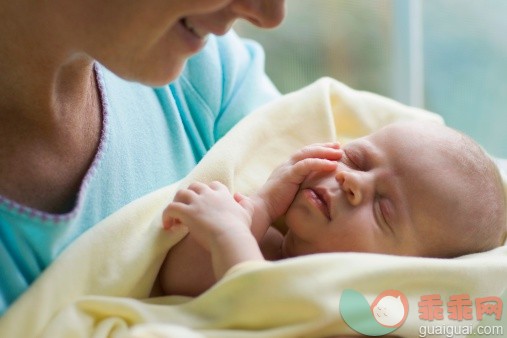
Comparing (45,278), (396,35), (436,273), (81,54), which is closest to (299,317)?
(436,273)

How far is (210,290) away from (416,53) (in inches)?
41.9

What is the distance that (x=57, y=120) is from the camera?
1.01 m

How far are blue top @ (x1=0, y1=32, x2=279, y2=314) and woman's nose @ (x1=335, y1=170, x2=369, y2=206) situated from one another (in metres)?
0.24

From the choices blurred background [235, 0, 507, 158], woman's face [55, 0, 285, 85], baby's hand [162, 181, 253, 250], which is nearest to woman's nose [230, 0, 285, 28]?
woman's face [55, 0, 285, 85]

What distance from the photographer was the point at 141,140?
1131 mm

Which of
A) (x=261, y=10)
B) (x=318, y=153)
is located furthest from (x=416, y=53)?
(x=261, y=10)

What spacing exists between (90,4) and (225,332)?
0.39 metres

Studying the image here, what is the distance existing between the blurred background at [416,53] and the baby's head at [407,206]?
747mm

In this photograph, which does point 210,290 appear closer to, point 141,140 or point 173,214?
point 173,214

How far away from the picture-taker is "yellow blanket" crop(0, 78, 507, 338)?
91 cm

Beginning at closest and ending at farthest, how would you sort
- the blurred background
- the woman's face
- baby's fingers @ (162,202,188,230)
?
the woman's face
baby's fingers @ (162,202,188,230)
the blurred background

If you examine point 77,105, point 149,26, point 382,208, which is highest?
point 149,26

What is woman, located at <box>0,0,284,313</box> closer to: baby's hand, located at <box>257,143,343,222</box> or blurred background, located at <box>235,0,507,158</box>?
baby's hand, located at <box>257,143,343,222</box>

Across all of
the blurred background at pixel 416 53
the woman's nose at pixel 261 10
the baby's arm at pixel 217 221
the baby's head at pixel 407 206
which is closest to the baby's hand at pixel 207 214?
the baby's arm at pixel 217 221
